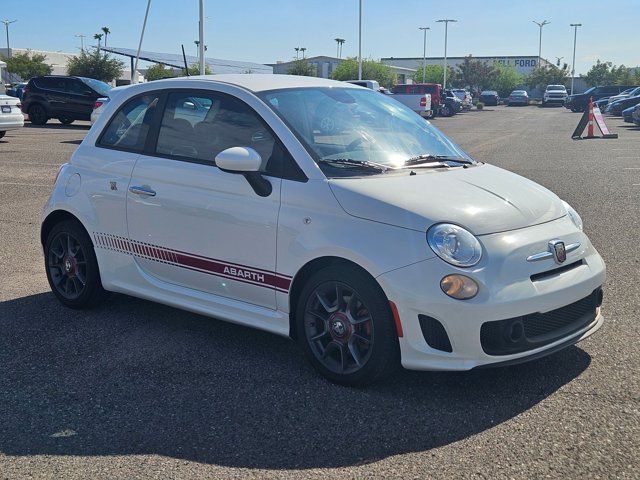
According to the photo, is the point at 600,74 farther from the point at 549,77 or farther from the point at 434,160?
the point at 434,160

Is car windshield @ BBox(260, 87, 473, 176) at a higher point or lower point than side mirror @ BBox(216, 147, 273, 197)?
higher

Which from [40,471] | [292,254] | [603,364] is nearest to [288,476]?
[40,471]

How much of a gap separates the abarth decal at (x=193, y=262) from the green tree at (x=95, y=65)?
170 ft

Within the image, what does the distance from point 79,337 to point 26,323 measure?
551 millimetres

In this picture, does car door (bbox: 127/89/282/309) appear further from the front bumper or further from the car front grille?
the car front grille

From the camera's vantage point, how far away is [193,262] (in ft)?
16.1

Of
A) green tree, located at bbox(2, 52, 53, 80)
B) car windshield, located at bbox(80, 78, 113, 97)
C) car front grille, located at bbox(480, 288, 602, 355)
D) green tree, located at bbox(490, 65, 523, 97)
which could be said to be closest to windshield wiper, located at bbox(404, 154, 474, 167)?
car front grille, located at bbox(480, 288, 602, 355)

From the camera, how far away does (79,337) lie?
5176 mm

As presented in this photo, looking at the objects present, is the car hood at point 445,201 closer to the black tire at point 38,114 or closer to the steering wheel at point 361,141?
the steering wheel at point 361,141

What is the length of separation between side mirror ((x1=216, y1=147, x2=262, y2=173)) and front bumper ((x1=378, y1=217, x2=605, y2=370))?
3.35 feet

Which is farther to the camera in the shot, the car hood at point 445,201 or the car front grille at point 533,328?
the car hood at point 445,201

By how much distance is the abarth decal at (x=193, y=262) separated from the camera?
4492 millimetres

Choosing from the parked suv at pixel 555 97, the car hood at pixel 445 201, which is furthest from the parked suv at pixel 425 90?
the car hood at pixel 445 201

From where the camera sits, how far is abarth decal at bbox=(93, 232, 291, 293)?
4492 mm
